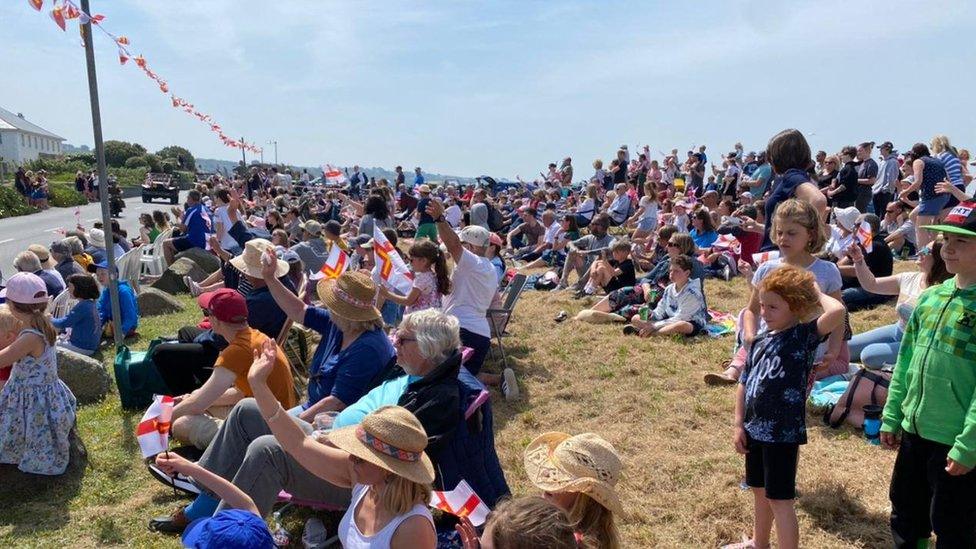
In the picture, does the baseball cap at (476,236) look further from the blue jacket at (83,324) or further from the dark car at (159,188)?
the dark car at (159,188)

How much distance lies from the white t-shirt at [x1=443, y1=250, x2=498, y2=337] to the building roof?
83.4 meters

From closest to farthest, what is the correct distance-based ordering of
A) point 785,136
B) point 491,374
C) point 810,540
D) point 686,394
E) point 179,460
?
point 179,460, point 810,540, point 785,136, point 686,394, point 491,374

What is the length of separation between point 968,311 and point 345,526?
2.61m

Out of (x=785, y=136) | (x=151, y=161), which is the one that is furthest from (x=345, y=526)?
(x=151, y=161)

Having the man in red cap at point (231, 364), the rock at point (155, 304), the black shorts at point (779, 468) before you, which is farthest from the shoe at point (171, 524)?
the rock at point (155, 304)

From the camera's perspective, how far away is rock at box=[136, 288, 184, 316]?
10.2 metres

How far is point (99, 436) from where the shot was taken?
5.66m

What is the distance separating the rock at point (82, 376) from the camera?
20.7 ft

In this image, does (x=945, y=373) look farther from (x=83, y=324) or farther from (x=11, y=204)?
(x=11, y=204)

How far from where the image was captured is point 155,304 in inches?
405

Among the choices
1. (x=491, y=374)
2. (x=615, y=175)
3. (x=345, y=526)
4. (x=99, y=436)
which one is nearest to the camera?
(x=345, y=526)

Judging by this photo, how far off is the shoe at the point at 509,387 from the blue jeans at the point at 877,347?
9.63ft

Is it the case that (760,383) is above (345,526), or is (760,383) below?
above

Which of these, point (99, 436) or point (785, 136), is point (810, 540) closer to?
point (785, 136)
